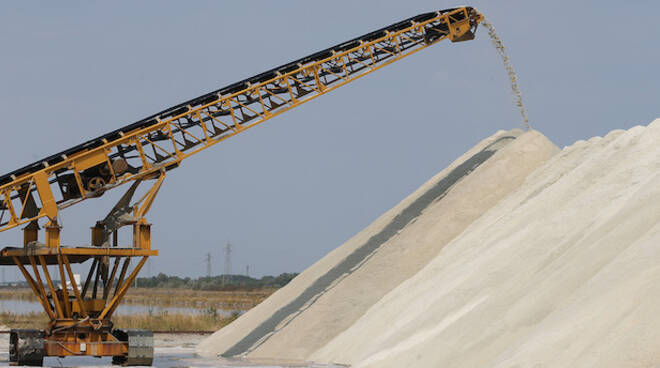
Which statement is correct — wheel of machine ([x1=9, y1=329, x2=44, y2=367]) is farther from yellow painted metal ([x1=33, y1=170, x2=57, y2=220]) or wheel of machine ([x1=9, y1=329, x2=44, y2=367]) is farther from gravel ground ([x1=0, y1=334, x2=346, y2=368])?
yellow painted metal ([x1=33, y1=170, x2=57, y2=220])

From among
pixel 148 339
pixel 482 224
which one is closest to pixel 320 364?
→ pixel 148 339

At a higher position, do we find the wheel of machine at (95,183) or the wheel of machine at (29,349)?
the wheel of machine at (95,183)

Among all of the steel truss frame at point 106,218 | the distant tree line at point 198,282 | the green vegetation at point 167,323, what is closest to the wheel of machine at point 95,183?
the steel truss frame at point 106,218

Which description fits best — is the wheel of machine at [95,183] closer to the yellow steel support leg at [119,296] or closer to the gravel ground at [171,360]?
the yellow steel support leg at [119,296]

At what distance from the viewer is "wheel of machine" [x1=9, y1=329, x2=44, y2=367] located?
66.0ft

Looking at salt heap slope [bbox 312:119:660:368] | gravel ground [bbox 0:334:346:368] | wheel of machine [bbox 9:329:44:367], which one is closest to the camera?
salt heap slope [bbox 312:119:660:368]

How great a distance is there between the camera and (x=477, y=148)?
31.6 m

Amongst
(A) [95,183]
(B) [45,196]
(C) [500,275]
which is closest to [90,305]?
(B) [45,196]

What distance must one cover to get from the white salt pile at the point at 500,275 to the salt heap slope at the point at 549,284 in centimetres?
3

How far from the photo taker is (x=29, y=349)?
794 inches

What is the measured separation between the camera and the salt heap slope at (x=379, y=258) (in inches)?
919

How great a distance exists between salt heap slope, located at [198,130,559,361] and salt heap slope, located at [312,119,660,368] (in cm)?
104

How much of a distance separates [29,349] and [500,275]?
10621 mm

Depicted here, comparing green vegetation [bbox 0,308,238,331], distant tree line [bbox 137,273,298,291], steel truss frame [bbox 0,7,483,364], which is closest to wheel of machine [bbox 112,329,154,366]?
steel truss frame [bbox 0,7,483,364]
